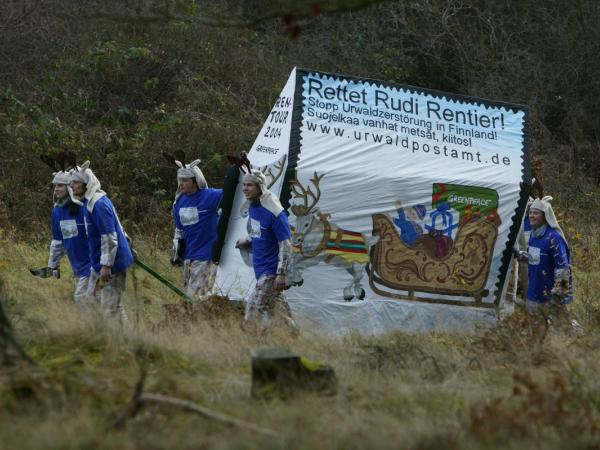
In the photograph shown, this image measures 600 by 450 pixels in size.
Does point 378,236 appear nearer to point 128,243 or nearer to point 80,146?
point 128,243

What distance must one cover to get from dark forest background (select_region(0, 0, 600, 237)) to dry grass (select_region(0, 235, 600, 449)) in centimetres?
803

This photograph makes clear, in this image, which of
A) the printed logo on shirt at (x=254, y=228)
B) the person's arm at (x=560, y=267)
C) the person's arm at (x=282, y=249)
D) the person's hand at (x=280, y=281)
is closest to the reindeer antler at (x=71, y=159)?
the printed logo on shirt at (x=254, y=228)

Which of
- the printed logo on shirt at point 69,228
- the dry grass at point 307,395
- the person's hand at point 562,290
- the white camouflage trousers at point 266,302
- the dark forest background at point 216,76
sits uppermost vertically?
the dark forest background at point 216,76

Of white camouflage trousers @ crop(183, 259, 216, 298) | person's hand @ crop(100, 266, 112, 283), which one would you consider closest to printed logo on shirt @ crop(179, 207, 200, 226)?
white camouflage trousers @ crop(183, 259, 216, 298)

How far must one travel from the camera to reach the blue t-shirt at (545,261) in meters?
12.4

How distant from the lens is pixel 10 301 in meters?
9.88

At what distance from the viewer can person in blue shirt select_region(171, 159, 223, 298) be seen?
1310 centimetres

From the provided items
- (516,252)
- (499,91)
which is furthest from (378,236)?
(499,91)

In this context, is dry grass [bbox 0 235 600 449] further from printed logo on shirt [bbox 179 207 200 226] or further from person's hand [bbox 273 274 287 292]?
printed logo on shirt [bbox 179 207 200 226]

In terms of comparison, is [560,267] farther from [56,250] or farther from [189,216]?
[56,250]

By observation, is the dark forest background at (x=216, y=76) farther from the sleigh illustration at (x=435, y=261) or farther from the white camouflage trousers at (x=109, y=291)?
the white camouflage trousers at (x=109, y=291)

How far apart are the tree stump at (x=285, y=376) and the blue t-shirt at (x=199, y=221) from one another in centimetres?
574

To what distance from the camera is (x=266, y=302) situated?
11508 mm

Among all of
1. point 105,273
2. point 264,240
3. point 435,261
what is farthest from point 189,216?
point 435,261
